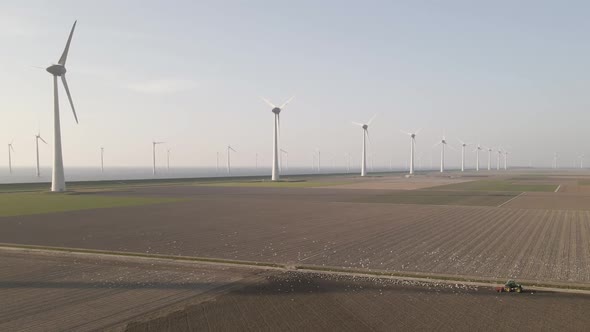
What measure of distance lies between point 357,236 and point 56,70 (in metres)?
66.8

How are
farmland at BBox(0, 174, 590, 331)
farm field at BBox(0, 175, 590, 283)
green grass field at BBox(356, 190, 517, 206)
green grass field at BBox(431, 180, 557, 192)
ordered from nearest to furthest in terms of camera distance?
farmland at BBox(0, 174, 590, 331), farm field at BBox(0, 175, 590, 283), green grass field at BBox(356, 190, 517, 206), green grass field at BBox(431, 180, 557, 192)

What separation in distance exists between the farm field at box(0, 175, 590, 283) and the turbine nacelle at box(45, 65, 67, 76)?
41950 millimetres

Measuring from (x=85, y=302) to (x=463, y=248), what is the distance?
56.0 feet

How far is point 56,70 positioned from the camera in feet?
241

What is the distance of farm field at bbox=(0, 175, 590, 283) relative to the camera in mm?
18859

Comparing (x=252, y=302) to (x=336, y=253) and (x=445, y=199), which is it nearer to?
(x=336, y=253)

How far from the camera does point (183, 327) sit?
37.4 ft

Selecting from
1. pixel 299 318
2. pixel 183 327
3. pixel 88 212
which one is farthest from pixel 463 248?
pixel 88 212

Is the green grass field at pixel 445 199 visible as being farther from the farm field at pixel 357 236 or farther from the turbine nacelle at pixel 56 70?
the turbine nacelle at pixel 56 70

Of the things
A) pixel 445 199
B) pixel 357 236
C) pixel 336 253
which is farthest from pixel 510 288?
pixel 445 199

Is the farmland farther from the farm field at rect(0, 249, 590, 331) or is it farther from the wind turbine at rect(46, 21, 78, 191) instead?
the wind turbine at rect(46, 21, 78, 191)

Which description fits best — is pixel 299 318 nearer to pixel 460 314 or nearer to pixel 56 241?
pixel 460 314

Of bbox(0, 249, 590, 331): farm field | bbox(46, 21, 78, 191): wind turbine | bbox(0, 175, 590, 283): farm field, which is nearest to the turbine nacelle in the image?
bbox(46, 21, 78, 191): wind turbine

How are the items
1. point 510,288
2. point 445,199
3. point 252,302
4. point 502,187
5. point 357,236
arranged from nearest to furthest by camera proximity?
point 252,302 < point 510,288 < point 357,236 < point 445,199 < point 502,187
